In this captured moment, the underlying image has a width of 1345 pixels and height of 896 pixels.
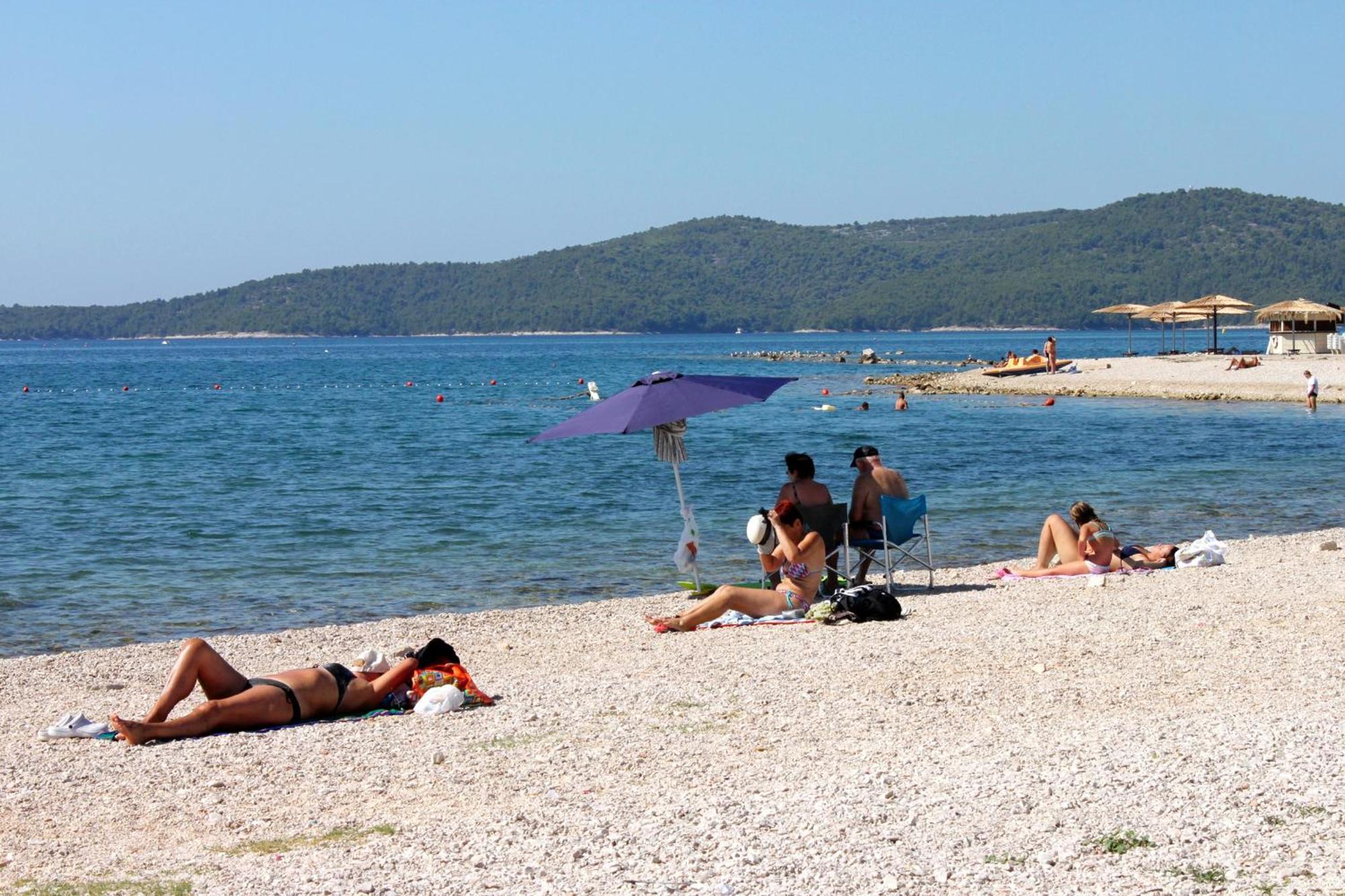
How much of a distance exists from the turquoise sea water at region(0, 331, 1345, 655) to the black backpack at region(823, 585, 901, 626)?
12.6 feet

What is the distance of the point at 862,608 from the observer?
9.60 meters

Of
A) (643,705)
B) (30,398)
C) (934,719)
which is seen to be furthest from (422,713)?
(30,398)

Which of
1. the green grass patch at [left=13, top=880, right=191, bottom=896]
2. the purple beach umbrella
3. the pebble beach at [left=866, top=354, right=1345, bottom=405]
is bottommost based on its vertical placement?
the pebble beach at [left=866, top=354, right=1345, bottom=405]

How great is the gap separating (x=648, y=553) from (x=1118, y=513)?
6514 mm

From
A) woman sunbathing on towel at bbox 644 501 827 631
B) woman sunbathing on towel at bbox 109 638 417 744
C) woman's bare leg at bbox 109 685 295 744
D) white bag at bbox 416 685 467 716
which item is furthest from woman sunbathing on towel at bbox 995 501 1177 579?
woman's bare leg at bbox 109 685 295 744

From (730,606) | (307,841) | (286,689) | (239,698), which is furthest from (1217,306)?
(307,841)

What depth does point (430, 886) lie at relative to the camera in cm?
466

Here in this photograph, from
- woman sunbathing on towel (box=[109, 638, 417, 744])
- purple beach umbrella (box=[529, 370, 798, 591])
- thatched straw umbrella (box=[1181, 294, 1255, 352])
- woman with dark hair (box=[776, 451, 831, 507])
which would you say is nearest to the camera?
woman sunbathing on towel (box=[109, 638, 417, 744])

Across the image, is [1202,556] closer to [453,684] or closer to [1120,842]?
[453,684]

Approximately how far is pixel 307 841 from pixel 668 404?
18.5 feet

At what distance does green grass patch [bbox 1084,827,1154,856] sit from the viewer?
15.4 ft

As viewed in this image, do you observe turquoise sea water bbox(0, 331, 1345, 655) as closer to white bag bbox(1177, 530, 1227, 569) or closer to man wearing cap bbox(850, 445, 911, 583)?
white bag bbox(1177, 530, 1227, 569)

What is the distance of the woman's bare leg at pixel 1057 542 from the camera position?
11.6 meters

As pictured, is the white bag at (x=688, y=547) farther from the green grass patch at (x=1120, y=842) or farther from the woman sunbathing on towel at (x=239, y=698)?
the green grass patch at (x=1120, y=842)
